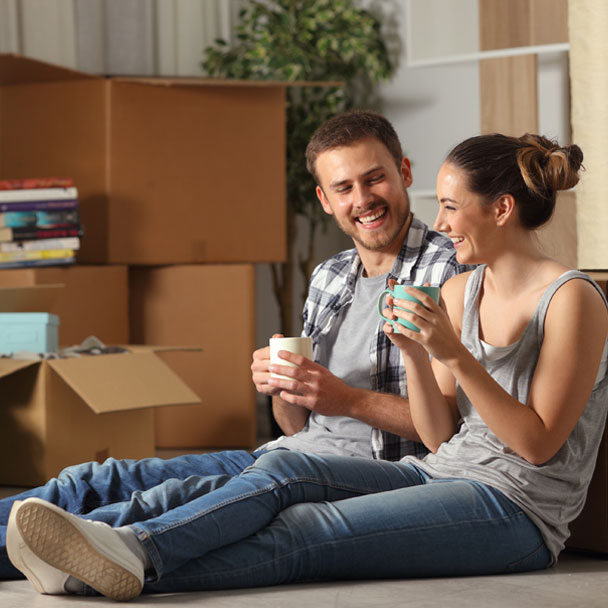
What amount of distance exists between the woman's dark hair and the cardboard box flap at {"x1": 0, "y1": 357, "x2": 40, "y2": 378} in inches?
49.7

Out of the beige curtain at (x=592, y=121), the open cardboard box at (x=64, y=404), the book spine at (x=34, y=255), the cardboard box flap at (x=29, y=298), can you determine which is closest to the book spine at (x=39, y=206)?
the book spine at (x=34, y=255)

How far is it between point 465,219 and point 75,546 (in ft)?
2.21

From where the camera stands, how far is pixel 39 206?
9.15 feet

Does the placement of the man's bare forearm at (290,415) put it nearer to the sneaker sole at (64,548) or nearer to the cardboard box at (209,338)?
the sneaker sole at (64,548)

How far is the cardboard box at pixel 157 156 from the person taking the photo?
2.94 metres

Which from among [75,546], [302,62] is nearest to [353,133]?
[75,546]

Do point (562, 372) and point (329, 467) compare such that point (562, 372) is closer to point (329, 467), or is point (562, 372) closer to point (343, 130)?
point (329, 467)

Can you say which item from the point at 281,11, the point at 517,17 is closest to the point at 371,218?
the point at 517,17

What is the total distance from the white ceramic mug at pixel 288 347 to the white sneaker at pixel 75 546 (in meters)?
0.40

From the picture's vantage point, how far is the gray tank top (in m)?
1.34

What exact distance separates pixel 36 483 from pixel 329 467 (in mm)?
1159

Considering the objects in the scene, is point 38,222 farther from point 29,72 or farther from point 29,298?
point 29,72

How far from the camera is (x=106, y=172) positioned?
9.59 ft

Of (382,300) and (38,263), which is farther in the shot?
(38,263)
